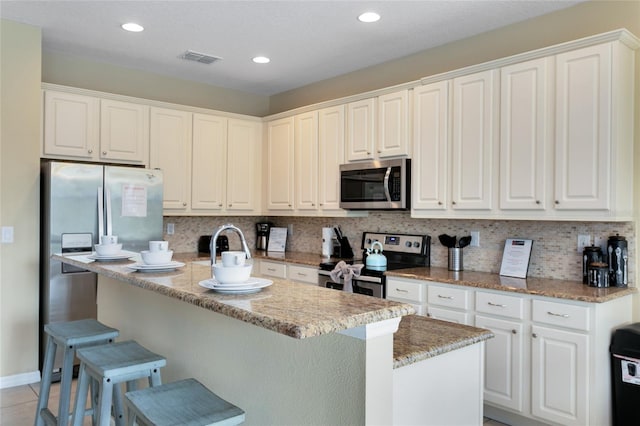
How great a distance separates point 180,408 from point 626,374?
95.0 inches

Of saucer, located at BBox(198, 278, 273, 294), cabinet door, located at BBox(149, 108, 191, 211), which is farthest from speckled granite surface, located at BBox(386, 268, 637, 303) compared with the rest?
cabinet door, located at BBox(149, 108, 191, 211)

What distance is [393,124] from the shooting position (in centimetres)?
400

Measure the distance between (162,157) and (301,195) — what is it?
1404mm

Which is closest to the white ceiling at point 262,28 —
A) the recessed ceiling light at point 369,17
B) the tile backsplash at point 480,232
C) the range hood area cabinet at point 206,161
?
the recessed ceiling light at point 369,17

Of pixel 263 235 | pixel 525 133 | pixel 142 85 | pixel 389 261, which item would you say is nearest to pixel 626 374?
pixel 525 133

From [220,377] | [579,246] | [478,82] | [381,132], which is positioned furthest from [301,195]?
[220,377]

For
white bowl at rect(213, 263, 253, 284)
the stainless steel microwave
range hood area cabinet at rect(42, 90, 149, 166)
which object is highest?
range hood area cabinet at rect(42, 90, 149, 166)

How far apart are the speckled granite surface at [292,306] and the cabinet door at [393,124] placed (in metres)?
2.45

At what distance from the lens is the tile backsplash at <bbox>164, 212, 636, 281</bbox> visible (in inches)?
125

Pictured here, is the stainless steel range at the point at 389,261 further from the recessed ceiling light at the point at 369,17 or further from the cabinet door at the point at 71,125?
the cabinet door at the point at 71,125

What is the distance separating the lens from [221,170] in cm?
505

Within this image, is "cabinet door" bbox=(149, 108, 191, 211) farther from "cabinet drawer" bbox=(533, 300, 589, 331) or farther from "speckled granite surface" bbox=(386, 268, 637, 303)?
"cabinet drawer" bbox=(533, 300, 589, 331)

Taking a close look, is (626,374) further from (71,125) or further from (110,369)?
(71,125)

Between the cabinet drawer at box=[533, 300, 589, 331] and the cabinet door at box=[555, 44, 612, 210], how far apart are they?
2.00 ft
